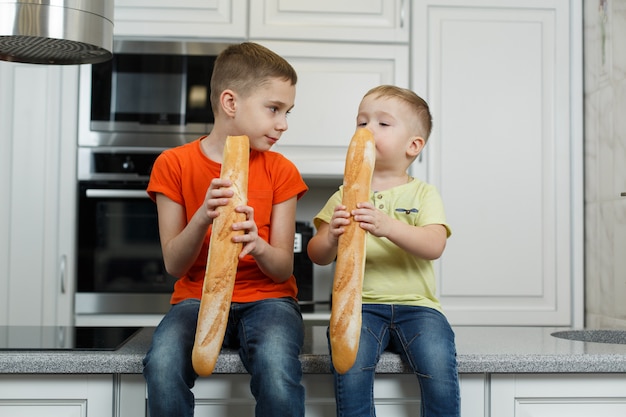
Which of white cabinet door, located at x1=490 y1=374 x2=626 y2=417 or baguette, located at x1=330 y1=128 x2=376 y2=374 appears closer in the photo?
baguette, located at x1=330 y1=128 x2=376 y2=374

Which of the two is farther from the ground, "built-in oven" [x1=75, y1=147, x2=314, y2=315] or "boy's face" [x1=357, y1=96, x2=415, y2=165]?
"boy's face" [x1=357, y1=96, x2=415, y2=165]

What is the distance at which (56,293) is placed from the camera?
2346mm

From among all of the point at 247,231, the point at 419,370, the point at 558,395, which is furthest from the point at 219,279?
the point at 558,395

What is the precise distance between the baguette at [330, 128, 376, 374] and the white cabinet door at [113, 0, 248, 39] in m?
1.46

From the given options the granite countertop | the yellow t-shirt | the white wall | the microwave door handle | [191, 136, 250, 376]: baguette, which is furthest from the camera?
the microwave door handle

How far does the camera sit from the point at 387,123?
126 cm

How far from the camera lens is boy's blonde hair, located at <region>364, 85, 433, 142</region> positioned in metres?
1.26

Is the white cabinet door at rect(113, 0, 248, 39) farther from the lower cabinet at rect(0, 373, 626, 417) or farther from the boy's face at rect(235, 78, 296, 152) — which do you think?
the lower cabinet at rect(0, 373, 626, 417)

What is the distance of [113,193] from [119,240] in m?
0.16

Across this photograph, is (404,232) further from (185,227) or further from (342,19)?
(342,19)

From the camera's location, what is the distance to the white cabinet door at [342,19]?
2.39m

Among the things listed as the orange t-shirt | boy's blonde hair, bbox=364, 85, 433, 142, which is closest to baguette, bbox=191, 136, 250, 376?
the orange t-shirt

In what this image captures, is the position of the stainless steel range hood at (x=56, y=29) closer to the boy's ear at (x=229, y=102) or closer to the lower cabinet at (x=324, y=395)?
the boy's ear at (x=229, y=102)

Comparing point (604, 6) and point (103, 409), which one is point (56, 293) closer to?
point (103, 409)
